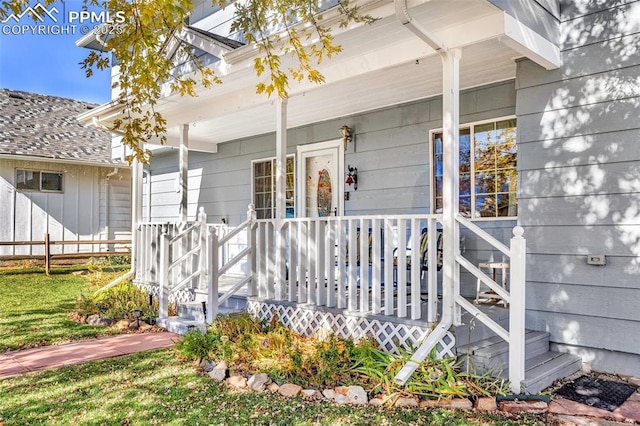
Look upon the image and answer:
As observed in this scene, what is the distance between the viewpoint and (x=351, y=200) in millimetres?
6910

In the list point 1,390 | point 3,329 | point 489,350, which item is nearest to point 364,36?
point 489,350

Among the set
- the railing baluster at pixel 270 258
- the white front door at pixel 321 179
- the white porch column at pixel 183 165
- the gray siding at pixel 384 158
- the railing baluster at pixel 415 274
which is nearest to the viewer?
the railing baluster at pixel 415 274

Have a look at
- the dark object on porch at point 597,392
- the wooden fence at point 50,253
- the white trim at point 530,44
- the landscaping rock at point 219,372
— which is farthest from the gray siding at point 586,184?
the wooden fence at point 50,253

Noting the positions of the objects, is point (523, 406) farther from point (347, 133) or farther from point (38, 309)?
point (38, 309)

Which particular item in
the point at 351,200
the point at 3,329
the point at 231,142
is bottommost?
the point at 3,329

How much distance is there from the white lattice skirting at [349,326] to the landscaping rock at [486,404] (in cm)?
48

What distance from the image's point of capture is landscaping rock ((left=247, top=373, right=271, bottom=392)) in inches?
141

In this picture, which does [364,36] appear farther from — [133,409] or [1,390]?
[1,390]

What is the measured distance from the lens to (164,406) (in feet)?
10.7

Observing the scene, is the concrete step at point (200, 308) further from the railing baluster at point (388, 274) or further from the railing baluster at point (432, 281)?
the railing baluster at point (432, 281)

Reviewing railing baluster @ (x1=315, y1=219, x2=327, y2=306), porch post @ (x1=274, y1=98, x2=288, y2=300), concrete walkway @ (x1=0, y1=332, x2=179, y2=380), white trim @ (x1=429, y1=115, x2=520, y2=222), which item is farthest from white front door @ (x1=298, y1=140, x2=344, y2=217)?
concrete walkway @ (x1=0, y1=332, x2=179, y2=380)

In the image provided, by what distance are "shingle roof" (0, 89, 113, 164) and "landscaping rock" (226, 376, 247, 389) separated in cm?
1044

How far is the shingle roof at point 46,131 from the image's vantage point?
12.1m

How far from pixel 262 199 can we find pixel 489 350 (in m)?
5.46
